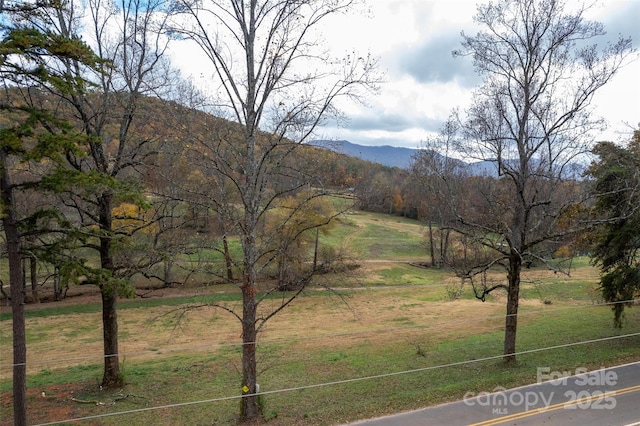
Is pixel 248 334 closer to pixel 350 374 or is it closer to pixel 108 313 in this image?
pixel 108 313

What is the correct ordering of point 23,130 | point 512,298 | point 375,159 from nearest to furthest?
1. point 23,130
2. point 512,298
3. point 375,159

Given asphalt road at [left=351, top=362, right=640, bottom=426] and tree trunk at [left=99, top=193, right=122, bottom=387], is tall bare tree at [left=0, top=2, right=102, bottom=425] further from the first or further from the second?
asphalt road at [left=351, top=362, right=640, bottom=426]

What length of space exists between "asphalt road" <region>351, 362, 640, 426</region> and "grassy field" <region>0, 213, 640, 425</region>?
502 millimetres

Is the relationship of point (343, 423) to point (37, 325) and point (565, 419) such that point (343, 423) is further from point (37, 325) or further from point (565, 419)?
point (37, 325)

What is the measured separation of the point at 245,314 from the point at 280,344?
11.8 m

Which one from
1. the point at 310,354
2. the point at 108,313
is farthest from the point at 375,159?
the point at 108,313

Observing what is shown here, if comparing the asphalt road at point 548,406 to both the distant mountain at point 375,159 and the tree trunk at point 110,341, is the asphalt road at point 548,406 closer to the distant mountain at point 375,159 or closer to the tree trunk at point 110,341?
the distant mountain at point 375,159

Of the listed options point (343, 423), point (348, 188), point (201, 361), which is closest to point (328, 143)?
point (348, 188)

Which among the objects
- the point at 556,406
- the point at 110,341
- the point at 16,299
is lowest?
the point at 556,406

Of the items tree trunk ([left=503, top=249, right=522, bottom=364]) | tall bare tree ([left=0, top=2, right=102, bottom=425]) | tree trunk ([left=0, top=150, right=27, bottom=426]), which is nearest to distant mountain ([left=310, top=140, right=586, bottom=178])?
tree trunk ([left=503, top=249, right=522, bottom=364])

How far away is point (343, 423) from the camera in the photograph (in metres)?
9.57

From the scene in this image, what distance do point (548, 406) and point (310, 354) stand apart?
10014mm

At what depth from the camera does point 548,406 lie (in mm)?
10242

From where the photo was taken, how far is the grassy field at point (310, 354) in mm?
11219
